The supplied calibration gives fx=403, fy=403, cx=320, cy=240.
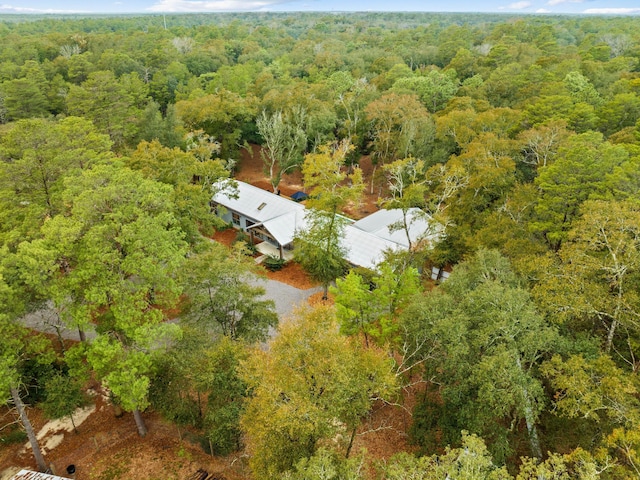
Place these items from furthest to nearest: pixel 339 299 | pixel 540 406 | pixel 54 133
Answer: pixel 54 133
pixel 339 299
pixel 540 406

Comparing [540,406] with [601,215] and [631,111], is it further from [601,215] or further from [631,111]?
[631,111]

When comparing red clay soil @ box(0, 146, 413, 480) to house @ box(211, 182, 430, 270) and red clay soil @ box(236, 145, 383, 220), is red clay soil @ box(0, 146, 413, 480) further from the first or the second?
red clay soil @ box(236, 145, 383, 220)

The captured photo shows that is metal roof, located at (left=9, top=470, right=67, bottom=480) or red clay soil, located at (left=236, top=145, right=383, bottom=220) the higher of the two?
metal roof, located at (left=9, top=470, right=67, bottom=480)

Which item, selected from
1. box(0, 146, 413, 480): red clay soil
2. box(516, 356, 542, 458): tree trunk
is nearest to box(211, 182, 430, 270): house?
box(0, 146, 413, 480): red clay soil

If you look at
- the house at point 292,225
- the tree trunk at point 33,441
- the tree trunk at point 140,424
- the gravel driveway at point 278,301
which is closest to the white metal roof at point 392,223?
the house at point 292,225

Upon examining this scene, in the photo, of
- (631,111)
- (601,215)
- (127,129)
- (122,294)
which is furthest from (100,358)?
(631,111)

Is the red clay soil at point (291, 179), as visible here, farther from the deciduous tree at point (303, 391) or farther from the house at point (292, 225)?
the deciduous tree at point (303, 391)

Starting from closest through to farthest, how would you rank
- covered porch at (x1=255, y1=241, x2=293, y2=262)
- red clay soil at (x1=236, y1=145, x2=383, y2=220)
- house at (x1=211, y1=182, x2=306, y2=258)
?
covered porch at (x1=255, y1=241, x2=293, y2=262) < house at (x1=211, y1=182, x2=306, y2=258) < red clay soil at (x1=236, y1=145, x2=383, y2=220)
